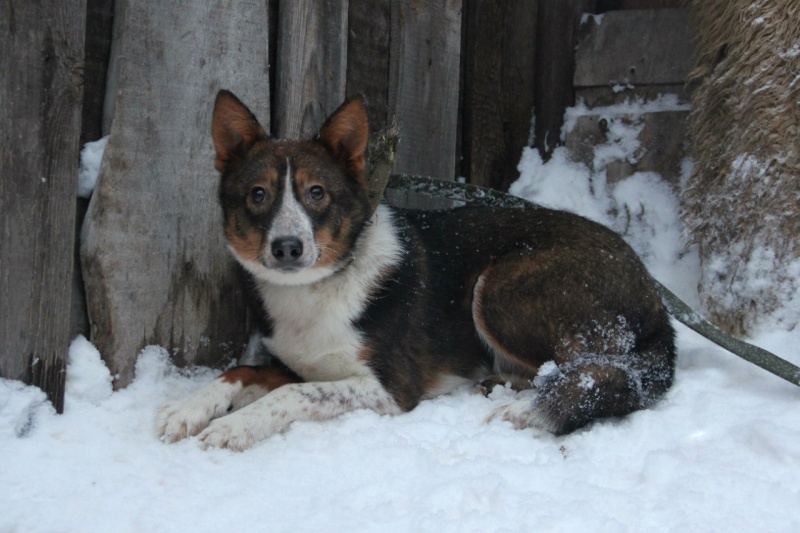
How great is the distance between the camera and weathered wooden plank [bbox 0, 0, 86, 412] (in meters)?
2.67

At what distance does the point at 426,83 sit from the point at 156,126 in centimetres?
170

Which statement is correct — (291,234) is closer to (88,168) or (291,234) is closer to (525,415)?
(88,168)

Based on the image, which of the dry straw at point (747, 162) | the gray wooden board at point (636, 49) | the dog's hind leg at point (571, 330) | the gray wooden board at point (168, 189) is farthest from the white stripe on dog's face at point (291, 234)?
the gray wooden board at point (636, 49)

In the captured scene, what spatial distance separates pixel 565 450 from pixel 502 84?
2762mm

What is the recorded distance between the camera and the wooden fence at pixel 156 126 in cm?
273

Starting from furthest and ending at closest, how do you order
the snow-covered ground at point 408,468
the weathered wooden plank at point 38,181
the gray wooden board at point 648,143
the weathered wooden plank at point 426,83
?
the gray wooden board at point 648,143 → the weathered wooden plank at point 426,83 → the weathered wooden plank at point 38,181 → the snow-covered ground at point 408,468

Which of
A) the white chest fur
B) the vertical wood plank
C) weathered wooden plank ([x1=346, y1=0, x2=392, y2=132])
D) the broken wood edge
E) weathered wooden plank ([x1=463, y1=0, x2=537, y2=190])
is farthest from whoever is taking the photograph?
weathered wooden plank ([x1=463, y1=0, x2=537, y2=190])

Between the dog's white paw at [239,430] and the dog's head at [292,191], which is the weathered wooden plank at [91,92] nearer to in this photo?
the dog's head at [292,191]

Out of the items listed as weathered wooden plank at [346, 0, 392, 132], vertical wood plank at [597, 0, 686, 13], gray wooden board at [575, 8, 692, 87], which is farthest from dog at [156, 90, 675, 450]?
vertical wood plank at [597, 0, 686, 13]

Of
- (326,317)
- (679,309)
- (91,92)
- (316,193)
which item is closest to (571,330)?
(679,309)

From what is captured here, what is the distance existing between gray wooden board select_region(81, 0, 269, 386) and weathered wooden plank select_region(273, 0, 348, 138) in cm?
15

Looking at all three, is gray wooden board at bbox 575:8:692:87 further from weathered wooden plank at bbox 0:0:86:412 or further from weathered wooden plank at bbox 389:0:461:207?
weathered wooden plank at bbox 0:0:86:412

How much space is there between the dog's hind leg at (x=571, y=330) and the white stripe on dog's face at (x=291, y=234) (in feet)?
2.78

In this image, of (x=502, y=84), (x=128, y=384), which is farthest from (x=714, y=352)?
(x=128, y=384)
